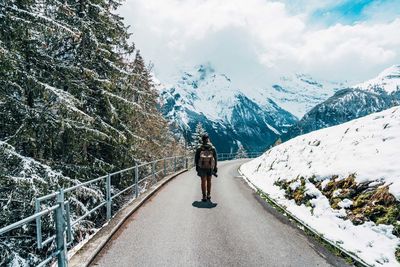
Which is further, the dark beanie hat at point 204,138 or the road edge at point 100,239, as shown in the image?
the dark beanie hat at point 204,138

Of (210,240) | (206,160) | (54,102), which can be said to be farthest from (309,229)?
(54,102)

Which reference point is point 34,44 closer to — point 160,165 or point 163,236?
point 163,236

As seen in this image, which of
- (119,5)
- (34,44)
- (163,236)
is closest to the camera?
(163,236)

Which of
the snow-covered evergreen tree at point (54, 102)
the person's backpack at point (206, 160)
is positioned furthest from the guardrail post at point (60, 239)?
the person's backpack at point (206, 160)

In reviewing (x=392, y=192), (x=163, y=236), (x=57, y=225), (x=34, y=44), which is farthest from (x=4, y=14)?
(x=392, y=192)

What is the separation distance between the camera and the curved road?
6363mm

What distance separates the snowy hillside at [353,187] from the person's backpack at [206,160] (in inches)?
110

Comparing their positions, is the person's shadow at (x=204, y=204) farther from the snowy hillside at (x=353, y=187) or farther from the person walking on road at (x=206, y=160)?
the snowy hillside at (x=353, y=187)

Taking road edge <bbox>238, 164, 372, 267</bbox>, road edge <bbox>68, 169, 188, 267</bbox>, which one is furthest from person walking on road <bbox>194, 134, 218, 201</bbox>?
road edge <bbox>68, 169, 188, 267</bbox>

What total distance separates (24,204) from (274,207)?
7.57m

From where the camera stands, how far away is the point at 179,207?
1116 cm

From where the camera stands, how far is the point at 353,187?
30.7 feet

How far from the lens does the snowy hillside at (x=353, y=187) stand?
722 centimetres

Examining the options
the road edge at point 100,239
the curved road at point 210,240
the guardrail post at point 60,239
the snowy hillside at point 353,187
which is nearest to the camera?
the guardrail post at point 60,239
